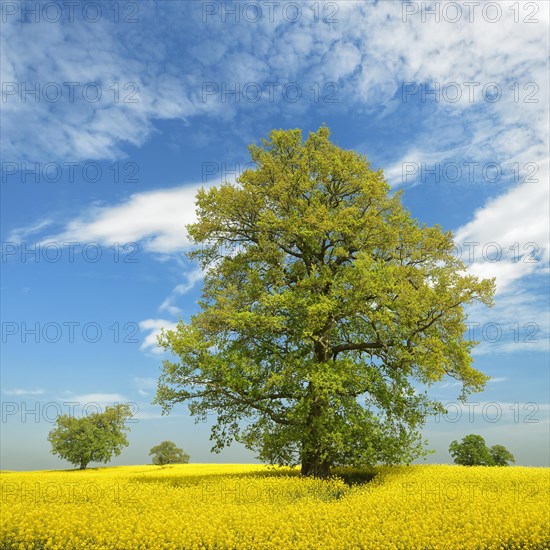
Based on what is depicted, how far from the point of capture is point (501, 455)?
165ft

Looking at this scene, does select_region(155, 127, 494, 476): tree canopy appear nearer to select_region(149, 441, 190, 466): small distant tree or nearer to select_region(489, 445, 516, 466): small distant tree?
select_region(489, 445, 516, 466): small distant tree

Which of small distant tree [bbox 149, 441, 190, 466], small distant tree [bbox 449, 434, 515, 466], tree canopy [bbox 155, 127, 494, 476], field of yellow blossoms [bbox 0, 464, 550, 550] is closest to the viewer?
field of yellow blossoms [bbox 0, 464, 550, 550]

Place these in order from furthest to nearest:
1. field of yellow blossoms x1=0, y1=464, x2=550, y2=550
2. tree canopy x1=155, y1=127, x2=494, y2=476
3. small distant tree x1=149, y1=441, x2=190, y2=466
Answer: small distant tree x1=149, y1=441, x2=190, y2=466 < tree canopy x1=155, y1=127, x2=494, y2=476 < field of yellow blossoms x1=0, y1=464, x2=550, y2=550

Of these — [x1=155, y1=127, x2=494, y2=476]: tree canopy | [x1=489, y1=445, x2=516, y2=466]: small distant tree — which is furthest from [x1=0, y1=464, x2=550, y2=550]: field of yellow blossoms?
[x1=489, y1=445, x2=516, y2=466]: small distant tree

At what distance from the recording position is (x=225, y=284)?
998 inches

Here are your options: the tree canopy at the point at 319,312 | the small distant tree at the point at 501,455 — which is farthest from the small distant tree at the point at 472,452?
the tree canopy at the point at 319,312

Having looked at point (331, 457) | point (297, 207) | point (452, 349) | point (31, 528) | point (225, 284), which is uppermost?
point (297, 207)

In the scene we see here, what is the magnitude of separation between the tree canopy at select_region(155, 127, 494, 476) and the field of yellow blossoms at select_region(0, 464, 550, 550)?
390 centimetres

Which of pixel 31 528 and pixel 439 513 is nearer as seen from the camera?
pixel 31 528

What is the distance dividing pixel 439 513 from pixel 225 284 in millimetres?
14688

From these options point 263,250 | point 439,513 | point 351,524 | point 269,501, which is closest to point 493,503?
point 439,513

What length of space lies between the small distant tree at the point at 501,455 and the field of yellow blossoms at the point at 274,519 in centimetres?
3577

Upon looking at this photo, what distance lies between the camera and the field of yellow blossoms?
1168 centimetres

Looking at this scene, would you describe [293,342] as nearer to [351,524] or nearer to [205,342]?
[205,342]
